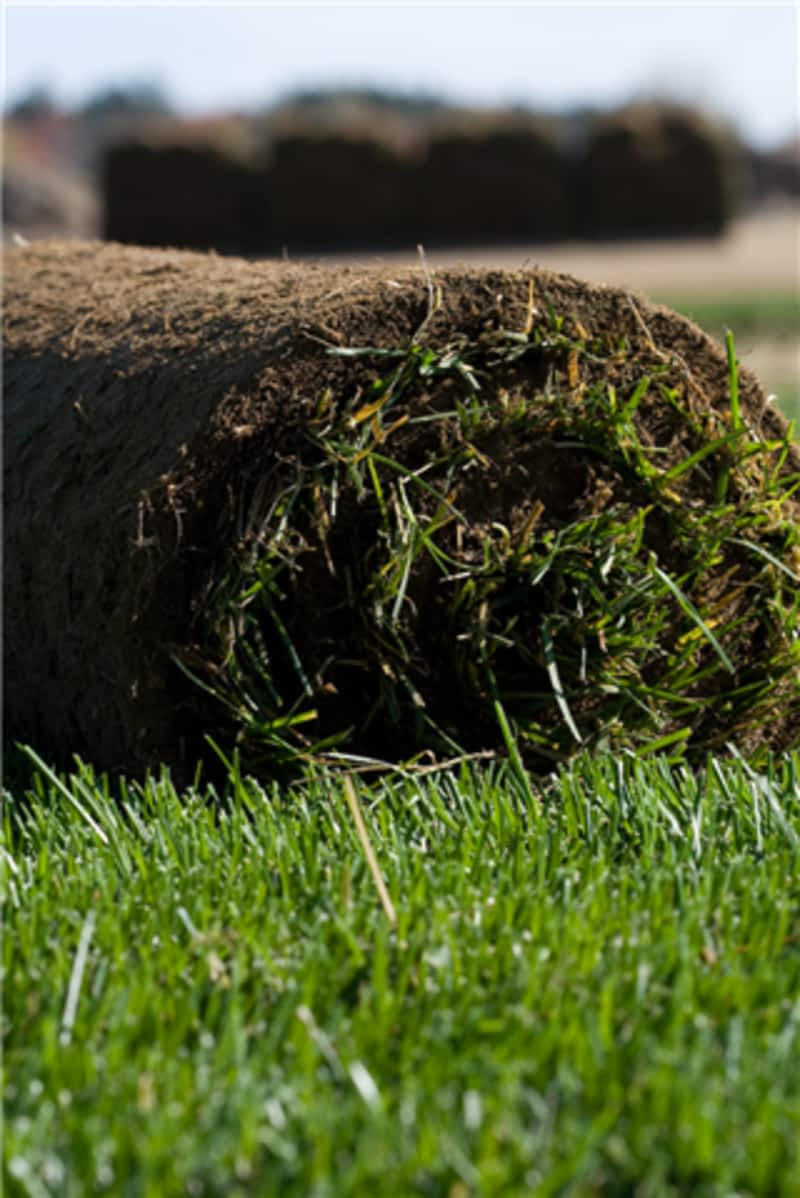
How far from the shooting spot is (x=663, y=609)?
3248 mm

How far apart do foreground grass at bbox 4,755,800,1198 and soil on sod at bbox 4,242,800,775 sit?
0.93 ft

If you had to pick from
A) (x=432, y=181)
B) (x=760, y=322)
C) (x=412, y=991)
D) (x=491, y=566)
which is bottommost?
(x=412, y=991)

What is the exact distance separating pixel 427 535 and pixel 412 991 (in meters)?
1.15

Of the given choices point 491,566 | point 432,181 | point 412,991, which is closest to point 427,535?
point 491,566

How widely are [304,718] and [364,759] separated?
15 centimetres

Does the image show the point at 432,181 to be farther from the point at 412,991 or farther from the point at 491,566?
the point at 412,991

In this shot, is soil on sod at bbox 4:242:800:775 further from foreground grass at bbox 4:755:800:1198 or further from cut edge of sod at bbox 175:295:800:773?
foreground grass at bbox 4:755:800:1198

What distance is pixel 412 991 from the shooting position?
215cm

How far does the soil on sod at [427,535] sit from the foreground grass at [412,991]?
0.28 m

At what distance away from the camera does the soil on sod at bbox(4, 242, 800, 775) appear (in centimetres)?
309

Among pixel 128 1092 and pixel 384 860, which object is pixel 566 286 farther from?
pixel 128 1092

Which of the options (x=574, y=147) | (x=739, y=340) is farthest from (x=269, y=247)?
(x=739, y=340)

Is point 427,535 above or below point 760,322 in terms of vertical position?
above

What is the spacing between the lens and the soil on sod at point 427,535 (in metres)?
3.09
